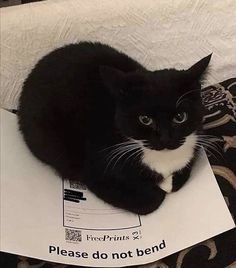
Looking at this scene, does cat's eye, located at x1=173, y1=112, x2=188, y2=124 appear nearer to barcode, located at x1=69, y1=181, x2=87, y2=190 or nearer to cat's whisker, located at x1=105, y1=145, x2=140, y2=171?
cat's whisker, located at x1=105, y1=145, x2=140, y2=171

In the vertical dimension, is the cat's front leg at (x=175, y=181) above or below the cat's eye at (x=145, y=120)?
below

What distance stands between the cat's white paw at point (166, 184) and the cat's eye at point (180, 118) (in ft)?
0.49

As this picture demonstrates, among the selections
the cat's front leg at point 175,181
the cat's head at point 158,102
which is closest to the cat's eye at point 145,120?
the cat's head at point 158,102

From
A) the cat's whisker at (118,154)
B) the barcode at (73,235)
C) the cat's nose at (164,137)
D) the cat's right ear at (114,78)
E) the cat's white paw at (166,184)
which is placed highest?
the cat's right ear at (114,78)

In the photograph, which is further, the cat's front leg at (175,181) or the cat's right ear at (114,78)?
the cat's front leg at (175,181)

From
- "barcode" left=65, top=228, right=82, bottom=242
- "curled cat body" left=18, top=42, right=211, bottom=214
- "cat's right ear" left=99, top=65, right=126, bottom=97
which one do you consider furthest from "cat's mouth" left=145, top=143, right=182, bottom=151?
"barcode" left=65, top=228, right=82, bottom=242

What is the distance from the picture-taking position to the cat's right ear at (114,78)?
0.85m

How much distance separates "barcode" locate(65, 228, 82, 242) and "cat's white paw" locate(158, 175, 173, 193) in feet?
0.58

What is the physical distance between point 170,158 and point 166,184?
57 mm

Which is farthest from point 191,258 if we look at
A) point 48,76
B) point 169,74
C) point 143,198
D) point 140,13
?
point 140,13

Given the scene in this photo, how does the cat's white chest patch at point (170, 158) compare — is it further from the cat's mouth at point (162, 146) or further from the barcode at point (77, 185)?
the barcode at point (77, 185)

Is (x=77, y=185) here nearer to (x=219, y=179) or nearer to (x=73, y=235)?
(x=73, y=235)

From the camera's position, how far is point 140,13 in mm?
1140

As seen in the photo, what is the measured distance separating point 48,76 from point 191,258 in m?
0.43
